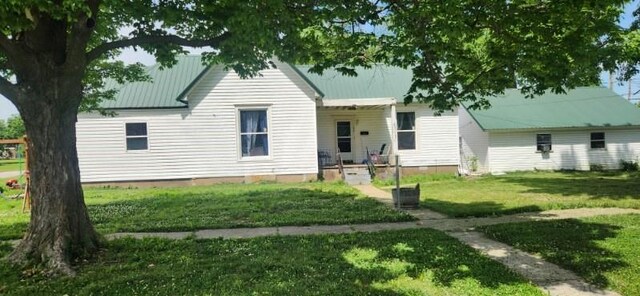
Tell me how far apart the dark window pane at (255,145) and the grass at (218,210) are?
10.0 feet

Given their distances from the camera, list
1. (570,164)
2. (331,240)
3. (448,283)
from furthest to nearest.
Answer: (570,164)
(331,240)
(448,283)

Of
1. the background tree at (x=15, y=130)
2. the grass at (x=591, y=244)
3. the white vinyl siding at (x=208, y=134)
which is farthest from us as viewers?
the background tree at (x=15, y=130)

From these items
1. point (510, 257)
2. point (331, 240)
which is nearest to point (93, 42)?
point (331, 240)

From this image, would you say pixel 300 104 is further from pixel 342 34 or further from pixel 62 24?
pixel 62 24

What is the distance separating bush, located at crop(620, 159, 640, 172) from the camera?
24375mm

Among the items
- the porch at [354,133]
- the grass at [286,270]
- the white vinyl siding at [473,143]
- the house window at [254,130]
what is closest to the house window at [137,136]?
the house window at [254,130]

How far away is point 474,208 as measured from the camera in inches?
429

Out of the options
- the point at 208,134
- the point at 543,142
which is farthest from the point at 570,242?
the point at 543,142

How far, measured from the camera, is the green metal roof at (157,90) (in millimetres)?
18609

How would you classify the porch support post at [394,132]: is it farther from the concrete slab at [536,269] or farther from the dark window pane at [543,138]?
the concrete slab at [536,269]

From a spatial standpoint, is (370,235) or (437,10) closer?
(437,10)

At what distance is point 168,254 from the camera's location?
22.8 feet

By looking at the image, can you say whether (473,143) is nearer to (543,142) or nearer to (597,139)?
(543,142)

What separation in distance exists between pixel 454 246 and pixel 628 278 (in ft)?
7.58
